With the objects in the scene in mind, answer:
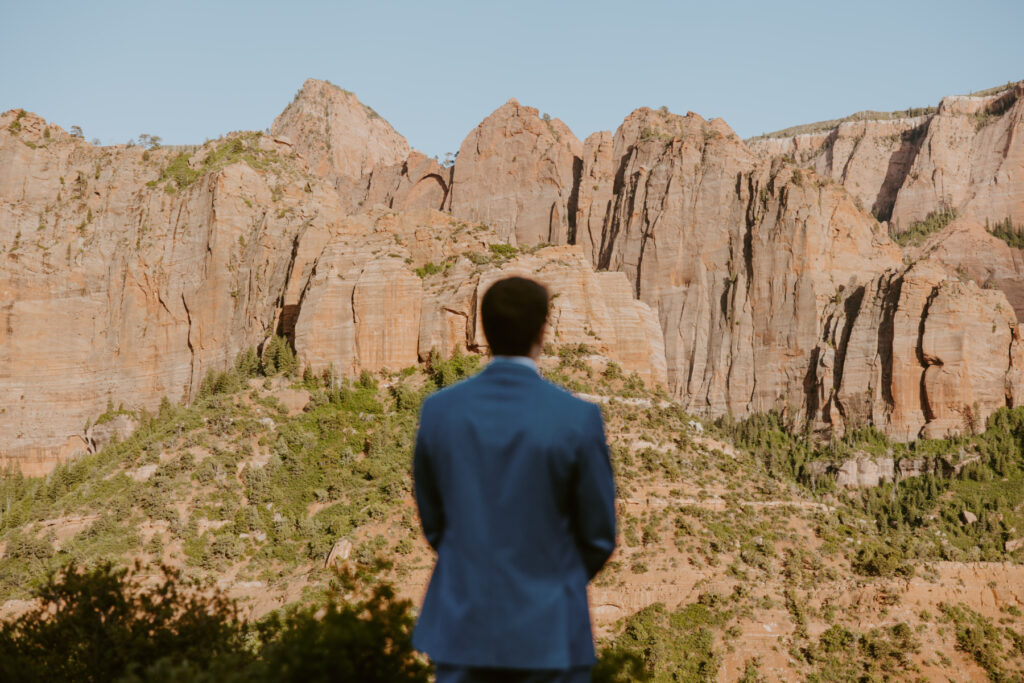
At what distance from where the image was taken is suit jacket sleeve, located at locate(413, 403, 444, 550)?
4688 mm

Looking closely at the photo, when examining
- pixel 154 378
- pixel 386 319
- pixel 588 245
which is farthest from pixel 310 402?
pixel 588 245

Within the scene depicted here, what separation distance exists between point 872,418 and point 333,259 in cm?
4165

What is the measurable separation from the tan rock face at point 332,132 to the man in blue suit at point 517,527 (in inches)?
4540

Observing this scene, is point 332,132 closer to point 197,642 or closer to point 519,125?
point 519,125

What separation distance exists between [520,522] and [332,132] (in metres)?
127

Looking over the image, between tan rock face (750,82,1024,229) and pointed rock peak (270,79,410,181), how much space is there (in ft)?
166

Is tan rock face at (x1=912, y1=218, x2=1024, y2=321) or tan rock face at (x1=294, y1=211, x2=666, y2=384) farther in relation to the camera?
tan rock face at (x1=912, y1=218, x2=1024, y2=321)

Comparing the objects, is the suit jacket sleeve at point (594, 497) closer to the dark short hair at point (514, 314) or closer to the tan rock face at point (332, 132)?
the dark short hair at point (514, 314)

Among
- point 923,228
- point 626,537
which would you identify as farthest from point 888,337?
point 626,537

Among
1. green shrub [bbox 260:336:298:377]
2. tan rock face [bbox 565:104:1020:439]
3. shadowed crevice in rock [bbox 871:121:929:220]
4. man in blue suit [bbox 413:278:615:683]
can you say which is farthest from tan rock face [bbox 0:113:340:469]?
shadowed crevice in rock [bbox 871:121:929:220]

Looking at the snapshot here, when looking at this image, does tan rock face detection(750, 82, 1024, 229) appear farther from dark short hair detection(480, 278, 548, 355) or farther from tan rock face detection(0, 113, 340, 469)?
dark short hair detection(480, 278, 548, 355)

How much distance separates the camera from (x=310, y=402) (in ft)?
153

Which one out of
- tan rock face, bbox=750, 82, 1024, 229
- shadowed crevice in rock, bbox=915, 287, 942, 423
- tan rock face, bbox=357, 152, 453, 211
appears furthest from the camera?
tan rock face, bbox=750, 82, 1024, 229

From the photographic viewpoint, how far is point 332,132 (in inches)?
4966
